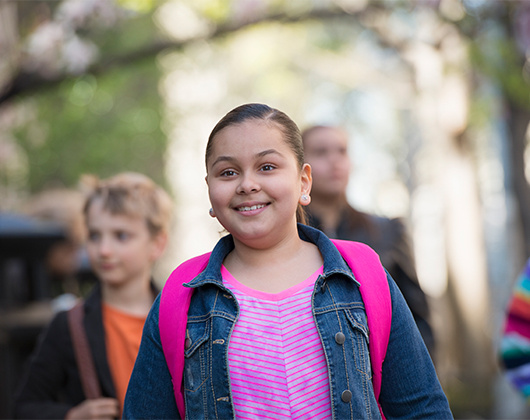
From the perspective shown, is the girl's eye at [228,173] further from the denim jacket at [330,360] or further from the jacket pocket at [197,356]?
the jacket pocket at [197,356]

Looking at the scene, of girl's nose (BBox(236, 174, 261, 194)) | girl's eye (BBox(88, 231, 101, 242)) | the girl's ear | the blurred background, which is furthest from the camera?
the blurred background

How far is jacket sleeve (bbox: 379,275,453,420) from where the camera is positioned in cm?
212

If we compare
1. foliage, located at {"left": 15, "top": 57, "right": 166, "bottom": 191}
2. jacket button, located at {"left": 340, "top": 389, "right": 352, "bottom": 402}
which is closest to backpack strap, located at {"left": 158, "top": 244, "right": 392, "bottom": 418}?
jacket button, located at {"left": 340, "top": 389, "right": 352, "bottom": 402}

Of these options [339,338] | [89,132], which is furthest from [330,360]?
[89,132]

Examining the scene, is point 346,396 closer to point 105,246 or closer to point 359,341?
point 359,341

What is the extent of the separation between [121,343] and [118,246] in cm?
45

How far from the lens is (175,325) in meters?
2.13

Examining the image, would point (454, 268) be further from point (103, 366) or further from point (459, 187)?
point (103, 366)

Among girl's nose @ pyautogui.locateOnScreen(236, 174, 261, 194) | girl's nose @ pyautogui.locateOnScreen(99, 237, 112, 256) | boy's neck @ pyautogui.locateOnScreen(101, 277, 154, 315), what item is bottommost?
boy's neck @ pyautogui.locateOnScreen(101, 277, 154, 315)

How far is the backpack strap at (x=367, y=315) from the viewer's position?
Answer: 83.1 inches

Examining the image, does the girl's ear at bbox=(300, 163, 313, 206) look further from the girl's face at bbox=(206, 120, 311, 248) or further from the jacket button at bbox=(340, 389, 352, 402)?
the jacket button at bbox=(340, 389, 352, 402)

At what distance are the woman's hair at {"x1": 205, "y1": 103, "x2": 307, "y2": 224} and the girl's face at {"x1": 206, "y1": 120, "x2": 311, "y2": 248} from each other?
0.02 metres

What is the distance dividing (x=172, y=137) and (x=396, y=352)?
2140 cm

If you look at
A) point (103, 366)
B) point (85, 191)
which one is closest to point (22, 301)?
point (85, 191)
